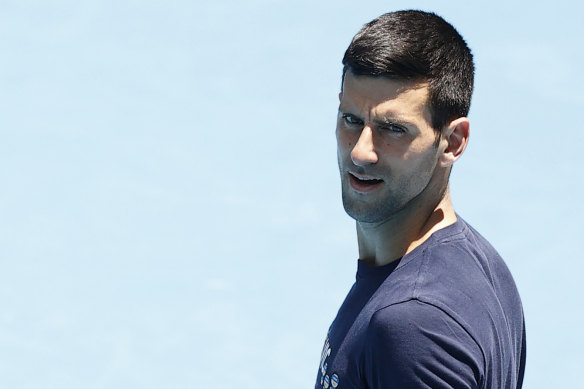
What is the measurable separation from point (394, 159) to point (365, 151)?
0.08 m

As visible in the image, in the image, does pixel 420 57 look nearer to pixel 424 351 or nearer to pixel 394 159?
pixel 394 159

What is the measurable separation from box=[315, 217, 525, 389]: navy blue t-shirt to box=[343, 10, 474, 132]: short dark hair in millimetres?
362

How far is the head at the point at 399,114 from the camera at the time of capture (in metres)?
3.22

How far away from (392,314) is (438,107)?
1.92 feet

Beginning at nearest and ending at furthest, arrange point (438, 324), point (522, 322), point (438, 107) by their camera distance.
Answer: point (438, 324) < point (438, 107) < point (522, 322)

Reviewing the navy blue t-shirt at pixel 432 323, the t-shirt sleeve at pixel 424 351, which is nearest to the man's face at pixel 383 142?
the navy blue t-shirt at pixel 432 323

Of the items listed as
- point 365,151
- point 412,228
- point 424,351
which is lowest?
point 424,351

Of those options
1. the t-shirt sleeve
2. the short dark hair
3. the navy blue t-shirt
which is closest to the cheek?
the short dark hair

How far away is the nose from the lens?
3213mm

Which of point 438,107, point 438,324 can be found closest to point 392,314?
point 438,324

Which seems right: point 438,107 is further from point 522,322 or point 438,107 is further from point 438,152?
point 522,322

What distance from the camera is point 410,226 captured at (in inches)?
133

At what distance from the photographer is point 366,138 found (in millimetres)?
3225

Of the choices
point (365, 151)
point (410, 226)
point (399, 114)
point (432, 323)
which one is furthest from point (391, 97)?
point (432, 323)
